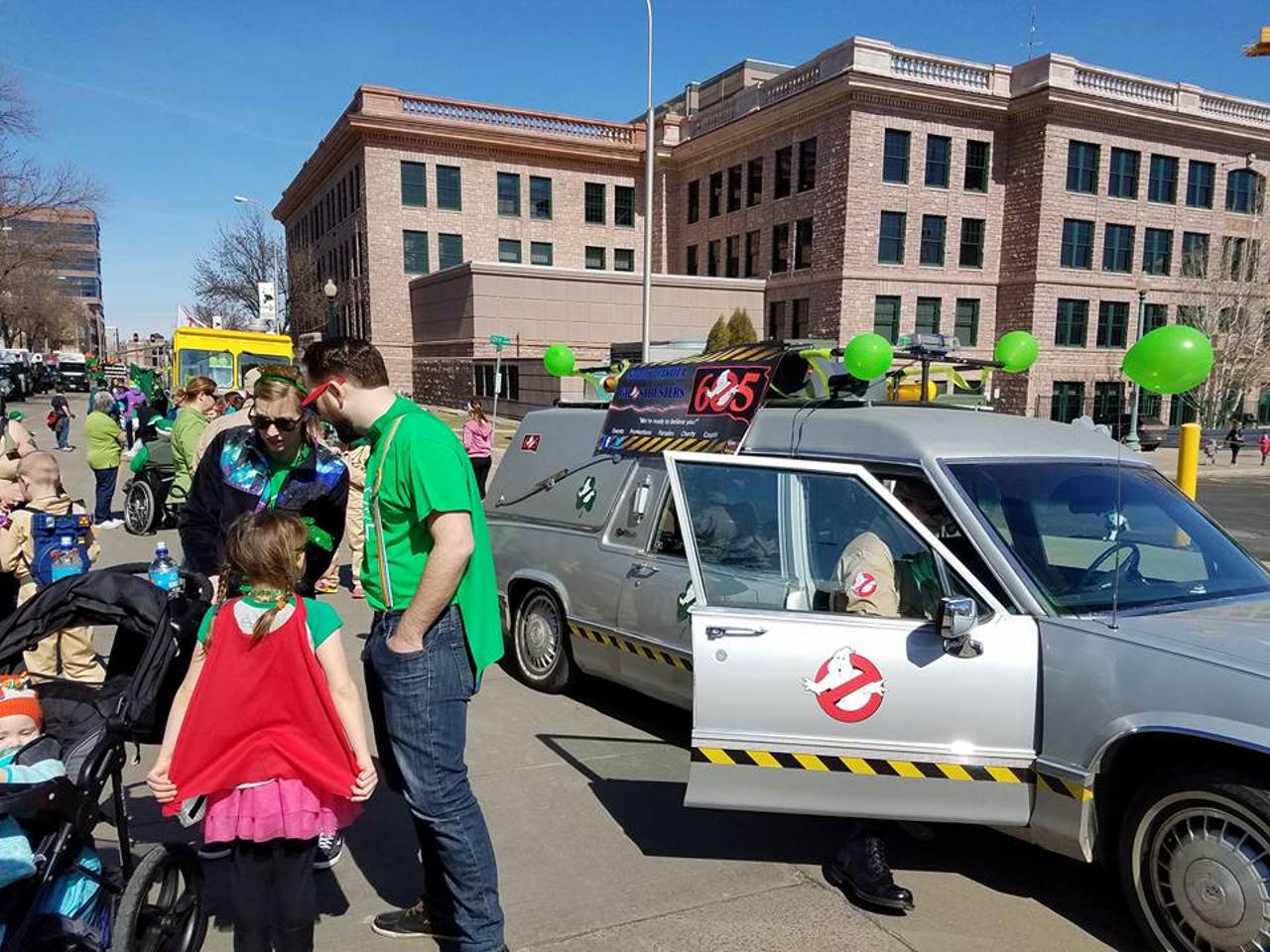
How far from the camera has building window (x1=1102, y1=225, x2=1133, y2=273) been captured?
39.7m

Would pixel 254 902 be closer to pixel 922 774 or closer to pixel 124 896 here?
pixel 124 896

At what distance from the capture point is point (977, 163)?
128 feet

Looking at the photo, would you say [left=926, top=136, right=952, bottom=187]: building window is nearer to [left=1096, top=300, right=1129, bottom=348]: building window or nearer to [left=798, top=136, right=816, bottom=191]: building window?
[left=798, top=136, right=816, bottom=191]: building window

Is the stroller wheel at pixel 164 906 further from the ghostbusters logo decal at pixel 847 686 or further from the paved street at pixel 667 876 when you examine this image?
the ghostbusters logo decal at pixel 847 686

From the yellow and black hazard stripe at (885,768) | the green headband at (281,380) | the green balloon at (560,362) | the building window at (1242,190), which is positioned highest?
the building window at (1242,190)

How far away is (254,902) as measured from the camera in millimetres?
2484

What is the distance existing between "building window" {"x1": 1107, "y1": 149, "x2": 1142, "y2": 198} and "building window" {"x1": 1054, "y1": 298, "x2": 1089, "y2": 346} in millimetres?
5298

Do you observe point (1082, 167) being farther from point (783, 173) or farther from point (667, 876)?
point (667, 876)

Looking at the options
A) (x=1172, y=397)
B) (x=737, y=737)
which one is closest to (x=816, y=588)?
(x=737, y=737)

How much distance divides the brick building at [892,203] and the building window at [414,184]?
0.35 ft

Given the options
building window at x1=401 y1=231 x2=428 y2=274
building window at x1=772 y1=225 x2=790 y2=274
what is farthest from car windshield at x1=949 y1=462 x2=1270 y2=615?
building window at x1=401 y1=231 x2=428 y2=274

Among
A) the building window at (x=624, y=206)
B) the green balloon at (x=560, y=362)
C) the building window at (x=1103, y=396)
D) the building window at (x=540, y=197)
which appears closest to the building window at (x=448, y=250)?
the building window at (x=540, y=197)

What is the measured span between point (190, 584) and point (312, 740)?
40.1 inches

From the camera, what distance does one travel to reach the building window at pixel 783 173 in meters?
40.6
